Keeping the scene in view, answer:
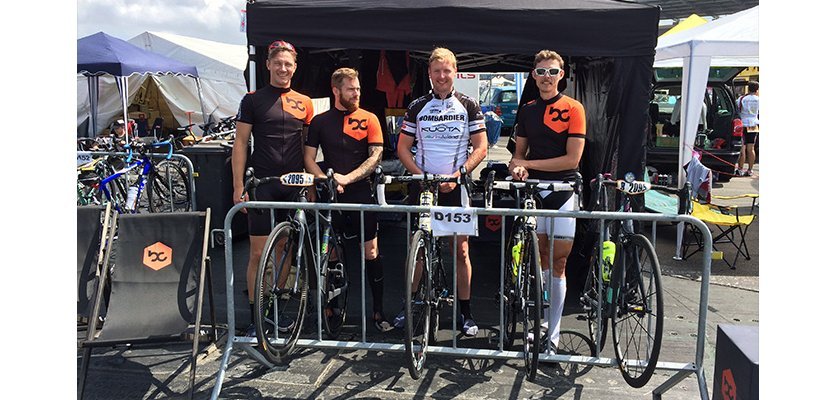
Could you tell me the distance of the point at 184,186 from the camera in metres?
7.99

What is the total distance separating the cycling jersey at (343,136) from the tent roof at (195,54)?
1872 cm

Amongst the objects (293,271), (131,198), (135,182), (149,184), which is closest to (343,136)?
(293,271)

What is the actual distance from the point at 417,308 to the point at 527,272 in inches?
27.8

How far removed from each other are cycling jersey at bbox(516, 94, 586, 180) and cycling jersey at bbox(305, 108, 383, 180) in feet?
3.60

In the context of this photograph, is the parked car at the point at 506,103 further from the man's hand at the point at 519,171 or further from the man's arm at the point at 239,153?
the man's arm at the point at 239,153

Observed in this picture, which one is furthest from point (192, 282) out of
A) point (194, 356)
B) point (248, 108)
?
point (248, 108)

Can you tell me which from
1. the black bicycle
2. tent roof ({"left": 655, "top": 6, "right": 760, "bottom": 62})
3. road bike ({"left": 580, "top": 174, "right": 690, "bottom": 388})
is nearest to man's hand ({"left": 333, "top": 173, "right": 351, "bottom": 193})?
the black bicycle

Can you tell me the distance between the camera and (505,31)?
4656mm

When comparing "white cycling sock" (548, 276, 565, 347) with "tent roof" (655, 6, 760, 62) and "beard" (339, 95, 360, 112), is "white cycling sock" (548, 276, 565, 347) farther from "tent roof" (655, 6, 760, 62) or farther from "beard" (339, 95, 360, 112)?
"tent roof" (655, 6, 760, 62)

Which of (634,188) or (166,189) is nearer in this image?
(634,188)

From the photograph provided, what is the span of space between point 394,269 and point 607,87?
2.67m

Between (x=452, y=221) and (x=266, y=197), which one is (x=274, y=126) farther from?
(x=452, y=221)

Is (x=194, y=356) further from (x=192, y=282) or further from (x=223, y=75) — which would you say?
(x=223, y=75)

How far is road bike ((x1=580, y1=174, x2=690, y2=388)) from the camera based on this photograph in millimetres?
3117
